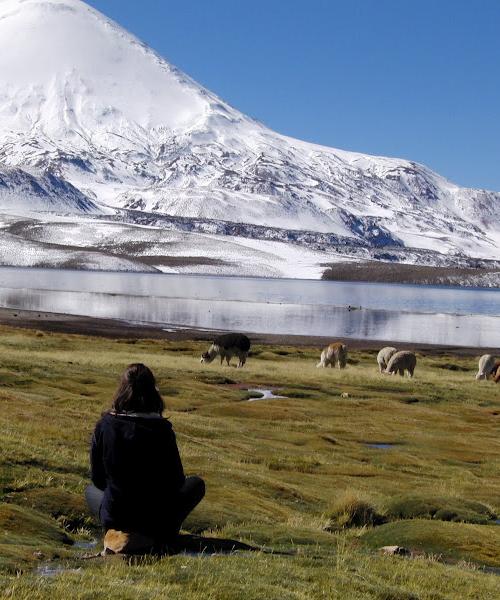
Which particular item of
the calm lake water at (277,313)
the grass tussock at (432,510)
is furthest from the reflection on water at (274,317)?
the grass tussock at (432,510)

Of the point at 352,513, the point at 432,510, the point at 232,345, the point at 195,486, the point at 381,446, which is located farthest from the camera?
the point at 232,345

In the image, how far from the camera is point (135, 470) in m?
12.7

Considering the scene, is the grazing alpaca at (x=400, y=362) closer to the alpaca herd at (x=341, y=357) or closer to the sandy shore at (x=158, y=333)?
the alpaca herd at (x=341, y=357)

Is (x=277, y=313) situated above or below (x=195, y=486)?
above

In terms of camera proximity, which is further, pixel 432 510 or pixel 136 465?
pixel 432 510

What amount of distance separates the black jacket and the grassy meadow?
2.19 ft

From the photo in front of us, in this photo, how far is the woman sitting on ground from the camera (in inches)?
499

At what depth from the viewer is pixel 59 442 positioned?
26.0 m

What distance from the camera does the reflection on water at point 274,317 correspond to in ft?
399

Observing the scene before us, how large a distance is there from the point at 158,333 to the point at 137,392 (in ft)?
313

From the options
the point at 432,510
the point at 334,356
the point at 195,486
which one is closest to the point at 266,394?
the point at 334,356

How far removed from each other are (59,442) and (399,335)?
322 ft

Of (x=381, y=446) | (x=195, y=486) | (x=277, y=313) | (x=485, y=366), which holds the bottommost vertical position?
(x=381, y=446)

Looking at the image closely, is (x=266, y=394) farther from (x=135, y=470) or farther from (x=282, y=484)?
(x=135, y=470)
